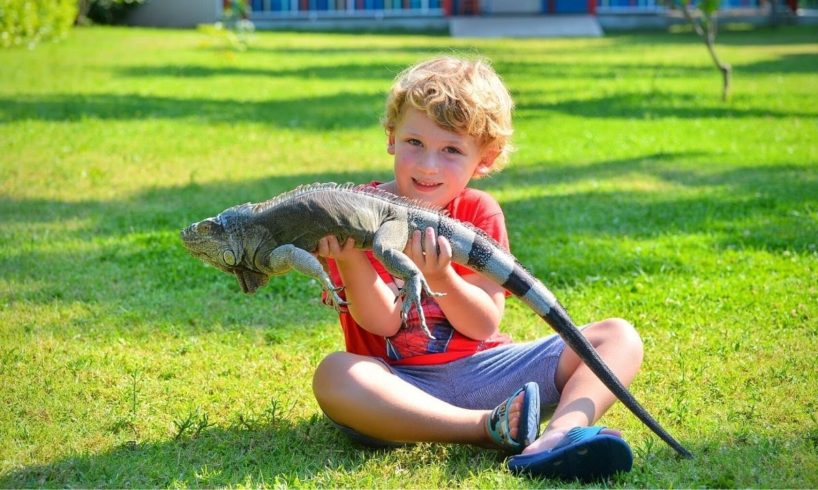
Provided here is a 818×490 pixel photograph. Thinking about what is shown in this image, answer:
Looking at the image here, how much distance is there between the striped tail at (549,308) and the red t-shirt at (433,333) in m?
0.34

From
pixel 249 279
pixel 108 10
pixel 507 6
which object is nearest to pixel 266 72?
pixel 108 10

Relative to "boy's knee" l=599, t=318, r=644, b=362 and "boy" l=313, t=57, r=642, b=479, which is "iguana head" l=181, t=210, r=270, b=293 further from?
"boy's knee" l=599, t=318, r=644, b=362

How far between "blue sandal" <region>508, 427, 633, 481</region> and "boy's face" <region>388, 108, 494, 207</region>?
3.74ft

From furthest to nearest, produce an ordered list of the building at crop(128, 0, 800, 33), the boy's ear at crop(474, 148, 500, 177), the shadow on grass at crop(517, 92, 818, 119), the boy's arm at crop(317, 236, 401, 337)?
the building at crop(128, 0, 800, 33) → the shadow on grass at crop(517, 92, 818, 119) → the boy's ear at crop(474, 148, 500, 177) → the boy's arm at crop(317, 236, 401, 337)

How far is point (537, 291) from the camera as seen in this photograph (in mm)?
3986

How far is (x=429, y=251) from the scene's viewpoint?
155 inches

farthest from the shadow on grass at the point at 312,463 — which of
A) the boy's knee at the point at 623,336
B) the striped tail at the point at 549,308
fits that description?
the boy's knee at the point at 623,336

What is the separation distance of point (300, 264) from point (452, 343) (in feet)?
2.78

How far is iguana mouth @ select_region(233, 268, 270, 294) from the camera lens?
409cm

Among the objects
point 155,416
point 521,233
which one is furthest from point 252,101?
point 155,416

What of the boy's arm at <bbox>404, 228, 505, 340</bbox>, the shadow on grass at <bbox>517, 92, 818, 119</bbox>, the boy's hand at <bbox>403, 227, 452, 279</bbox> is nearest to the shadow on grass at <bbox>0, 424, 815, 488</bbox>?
the boy's arm at <bbox>404, 228, 505, 340</bbox>

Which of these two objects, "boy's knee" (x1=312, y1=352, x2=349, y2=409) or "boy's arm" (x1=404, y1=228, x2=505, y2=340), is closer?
"boy's arm" (x1=404, y1=228, x2=505, y2=340)

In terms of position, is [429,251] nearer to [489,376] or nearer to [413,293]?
[413,293]

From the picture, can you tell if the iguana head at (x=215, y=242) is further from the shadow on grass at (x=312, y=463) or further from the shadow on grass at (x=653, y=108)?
the shadow on grass at (x=653, y=108)
